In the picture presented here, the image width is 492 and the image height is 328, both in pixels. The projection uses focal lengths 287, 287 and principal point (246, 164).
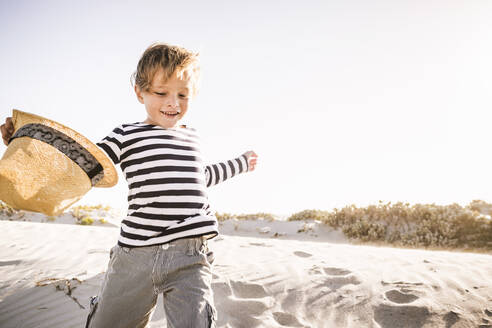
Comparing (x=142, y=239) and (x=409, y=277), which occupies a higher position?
(x=142, y=239)

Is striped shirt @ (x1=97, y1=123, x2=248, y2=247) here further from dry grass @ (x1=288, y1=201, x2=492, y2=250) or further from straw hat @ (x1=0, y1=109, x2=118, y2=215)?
dry grass @ (x1=288, y1=201, x2=492, y2=250)

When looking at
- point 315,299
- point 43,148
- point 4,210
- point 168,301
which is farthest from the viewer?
point 4,210

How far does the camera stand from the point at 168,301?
5.55ft

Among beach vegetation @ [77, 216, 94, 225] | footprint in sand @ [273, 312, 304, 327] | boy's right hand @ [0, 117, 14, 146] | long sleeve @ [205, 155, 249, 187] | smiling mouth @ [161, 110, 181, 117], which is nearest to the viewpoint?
boy's right hand @ [0, 117, 14, 146]

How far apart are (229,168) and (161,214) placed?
2.94 feet

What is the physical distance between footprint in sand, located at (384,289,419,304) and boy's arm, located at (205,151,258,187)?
1939 millimetres

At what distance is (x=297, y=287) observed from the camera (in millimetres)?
3230

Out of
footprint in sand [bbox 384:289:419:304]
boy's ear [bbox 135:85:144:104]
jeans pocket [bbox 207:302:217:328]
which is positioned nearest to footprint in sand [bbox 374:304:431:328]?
footprint in sand [bbox 384:289:419:304]

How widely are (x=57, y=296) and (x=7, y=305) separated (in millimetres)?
458

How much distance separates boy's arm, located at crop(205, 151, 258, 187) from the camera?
8.00 ft

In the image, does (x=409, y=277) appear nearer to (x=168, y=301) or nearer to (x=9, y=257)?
(x=168, y=301)

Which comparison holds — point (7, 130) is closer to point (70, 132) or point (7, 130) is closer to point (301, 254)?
point (70, 132)

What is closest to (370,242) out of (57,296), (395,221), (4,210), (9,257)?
(395,221)

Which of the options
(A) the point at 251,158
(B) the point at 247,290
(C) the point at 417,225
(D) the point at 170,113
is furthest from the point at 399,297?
(C) the point at 417,225
